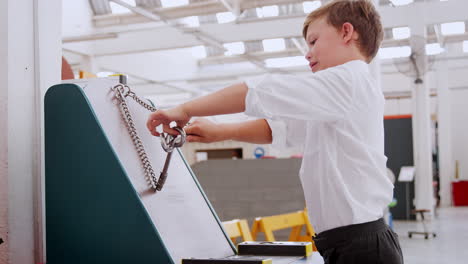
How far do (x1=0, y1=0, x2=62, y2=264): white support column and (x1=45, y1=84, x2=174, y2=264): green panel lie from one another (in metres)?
0.17

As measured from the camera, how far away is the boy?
3.48ft

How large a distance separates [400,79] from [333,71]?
53.3 feet

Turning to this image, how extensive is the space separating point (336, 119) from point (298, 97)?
0.11m

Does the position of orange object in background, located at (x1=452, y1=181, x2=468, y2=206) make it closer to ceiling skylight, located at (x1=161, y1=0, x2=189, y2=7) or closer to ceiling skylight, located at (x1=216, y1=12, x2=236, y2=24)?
ceiling skylight, located at (x1=216, y1=12, x2=236, y2=24)

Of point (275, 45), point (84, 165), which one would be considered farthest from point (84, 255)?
point (275, 45)

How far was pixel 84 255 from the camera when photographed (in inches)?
51.1

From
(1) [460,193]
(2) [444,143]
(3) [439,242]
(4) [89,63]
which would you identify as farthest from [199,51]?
(1) [460,193]

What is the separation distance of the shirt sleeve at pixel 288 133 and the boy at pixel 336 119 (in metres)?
0.09

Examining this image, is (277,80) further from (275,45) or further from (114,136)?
(275,45)

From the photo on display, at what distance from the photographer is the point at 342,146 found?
1207 millimetres

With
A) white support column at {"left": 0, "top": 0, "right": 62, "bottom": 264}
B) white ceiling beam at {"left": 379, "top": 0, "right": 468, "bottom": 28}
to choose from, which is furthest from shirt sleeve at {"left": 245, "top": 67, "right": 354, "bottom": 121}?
white ceiling beam at {"left": 379, "top": 0, "right": 468, "bottom": 28}

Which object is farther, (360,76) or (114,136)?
(114,136)

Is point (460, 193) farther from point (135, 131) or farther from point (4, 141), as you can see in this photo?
point (4, 141)

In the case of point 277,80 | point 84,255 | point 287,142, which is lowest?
point 84,255
